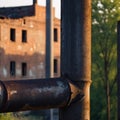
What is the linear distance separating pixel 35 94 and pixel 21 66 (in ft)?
100

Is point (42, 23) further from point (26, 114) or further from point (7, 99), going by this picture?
point (7, 99)

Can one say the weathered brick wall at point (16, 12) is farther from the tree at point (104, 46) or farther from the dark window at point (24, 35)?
the tree at point (104, 46)

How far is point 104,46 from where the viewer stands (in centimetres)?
2391

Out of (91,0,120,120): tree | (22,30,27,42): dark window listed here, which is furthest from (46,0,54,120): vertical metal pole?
(22,30,27,42): dark window

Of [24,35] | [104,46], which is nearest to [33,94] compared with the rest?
[104,46]

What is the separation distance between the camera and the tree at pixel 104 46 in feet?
76.8

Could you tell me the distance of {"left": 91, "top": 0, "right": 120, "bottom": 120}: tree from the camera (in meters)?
23.4

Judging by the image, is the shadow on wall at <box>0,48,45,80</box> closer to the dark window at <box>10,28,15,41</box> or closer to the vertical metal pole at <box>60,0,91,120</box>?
the dark window at <box>10,28,15,41</box>

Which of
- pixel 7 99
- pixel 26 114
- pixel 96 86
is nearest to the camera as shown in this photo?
pixel 7 99

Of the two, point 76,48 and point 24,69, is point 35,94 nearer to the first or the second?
point 76,48

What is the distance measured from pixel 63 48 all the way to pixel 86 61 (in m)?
0.11

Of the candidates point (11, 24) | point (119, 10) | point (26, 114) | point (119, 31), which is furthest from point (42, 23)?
point (119, 31)

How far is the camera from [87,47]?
1859mm

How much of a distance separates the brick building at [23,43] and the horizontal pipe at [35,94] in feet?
91.6
